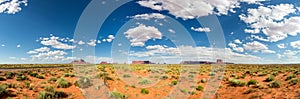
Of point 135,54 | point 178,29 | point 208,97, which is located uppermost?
point 178,29

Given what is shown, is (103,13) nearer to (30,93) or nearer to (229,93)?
(30,93)

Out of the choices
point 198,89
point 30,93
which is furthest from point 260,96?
point 30,93

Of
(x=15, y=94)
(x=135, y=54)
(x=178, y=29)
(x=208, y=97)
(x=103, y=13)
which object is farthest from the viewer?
(x=135, y=54)

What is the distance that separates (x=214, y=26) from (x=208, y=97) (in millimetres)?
5998

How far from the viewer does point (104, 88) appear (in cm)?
1688

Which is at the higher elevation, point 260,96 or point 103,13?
point 103,13

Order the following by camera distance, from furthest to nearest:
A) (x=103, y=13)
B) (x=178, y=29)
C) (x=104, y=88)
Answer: (x=178, y=29), (x=103, y=13), (x=104, y=88)

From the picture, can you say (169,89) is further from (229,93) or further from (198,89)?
(229,93)

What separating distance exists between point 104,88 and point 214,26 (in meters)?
9.24

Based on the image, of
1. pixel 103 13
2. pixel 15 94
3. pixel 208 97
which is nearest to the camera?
pixel 15 94

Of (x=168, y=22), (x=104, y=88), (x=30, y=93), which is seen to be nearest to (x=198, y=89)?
(x=104, y=88)

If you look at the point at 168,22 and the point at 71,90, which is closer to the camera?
the point at 71,90

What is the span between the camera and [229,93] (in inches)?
675

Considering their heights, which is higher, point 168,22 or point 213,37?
point 168,22
